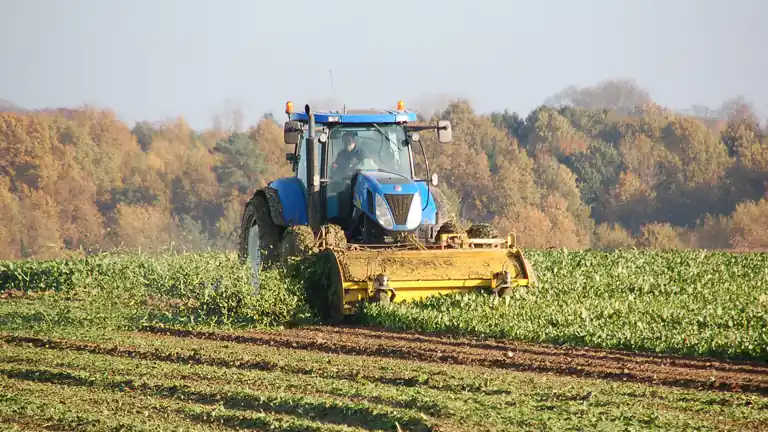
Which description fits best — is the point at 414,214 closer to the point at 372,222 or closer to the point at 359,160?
the point at 372,222

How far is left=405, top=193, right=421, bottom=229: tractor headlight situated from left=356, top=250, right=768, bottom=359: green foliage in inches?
41.8

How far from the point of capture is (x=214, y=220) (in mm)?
38375

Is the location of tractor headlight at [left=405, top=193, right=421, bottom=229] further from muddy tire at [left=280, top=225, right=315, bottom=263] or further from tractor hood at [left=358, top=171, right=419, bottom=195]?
muddy tire at [left=280, top=225, right=315, bottom=263]

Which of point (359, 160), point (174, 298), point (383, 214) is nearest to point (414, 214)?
point (383, 214)

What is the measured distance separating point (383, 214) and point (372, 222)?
277 millimetres

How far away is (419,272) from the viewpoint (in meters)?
13.0

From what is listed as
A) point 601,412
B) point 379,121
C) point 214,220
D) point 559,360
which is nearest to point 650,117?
point 214,220

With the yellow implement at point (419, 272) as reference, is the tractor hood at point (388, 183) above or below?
above

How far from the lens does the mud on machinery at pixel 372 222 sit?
42.7 ft

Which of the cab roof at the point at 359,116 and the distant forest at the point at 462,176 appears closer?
the cab roof at the point at 359,116

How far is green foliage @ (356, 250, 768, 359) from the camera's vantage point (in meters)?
10.8

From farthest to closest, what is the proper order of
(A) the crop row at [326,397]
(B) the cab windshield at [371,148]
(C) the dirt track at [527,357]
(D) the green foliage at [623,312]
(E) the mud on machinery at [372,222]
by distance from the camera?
(B) the cab windshield at [371,148]
(E) the mud on machinery at [372,222]
(D) the green foliage at [623,312]
(C) the dirt track at [527,357]
(A) the crop row at [326,397]

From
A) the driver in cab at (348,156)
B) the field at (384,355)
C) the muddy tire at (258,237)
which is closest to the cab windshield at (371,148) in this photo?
the driver in cab at (348,156)

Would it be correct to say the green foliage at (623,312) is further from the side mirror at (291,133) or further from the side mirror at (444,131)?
the side mirror at (291,133)
